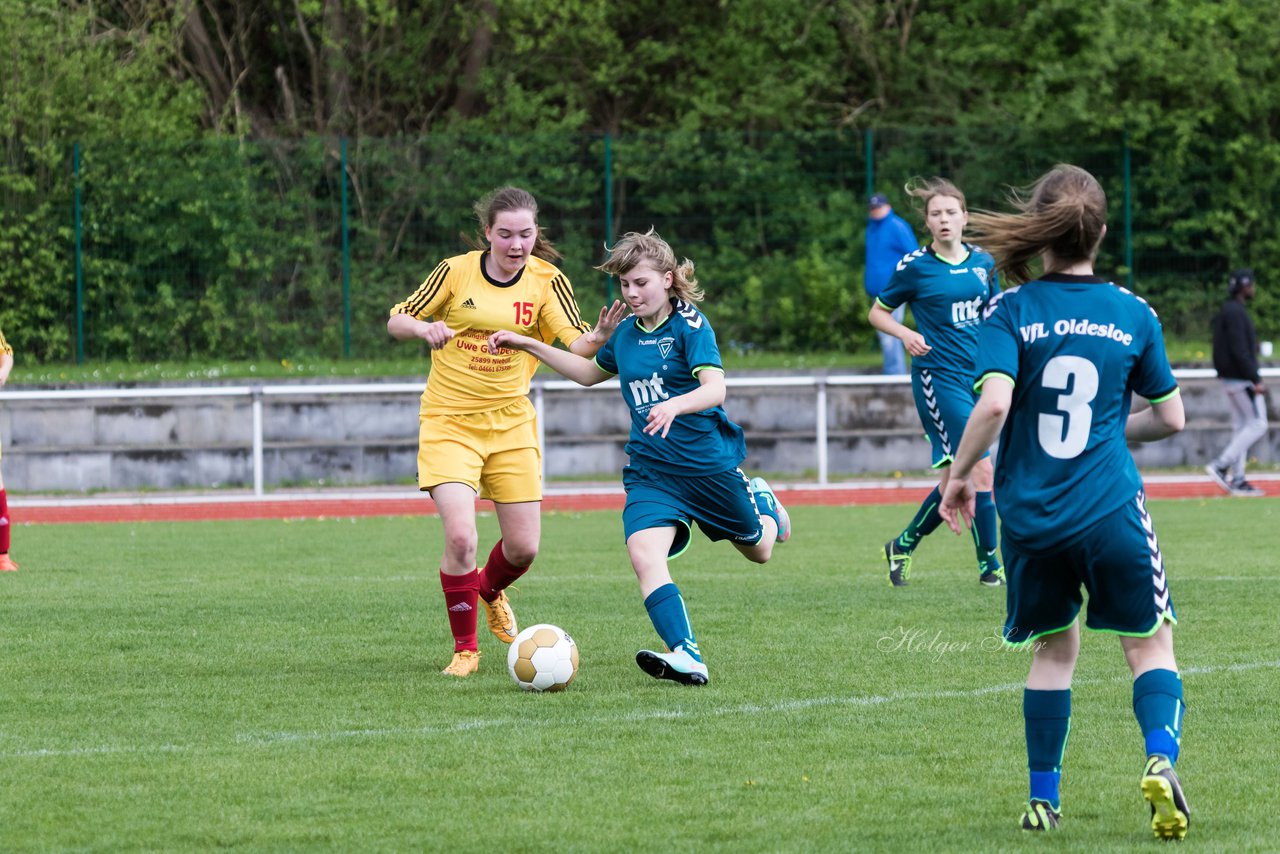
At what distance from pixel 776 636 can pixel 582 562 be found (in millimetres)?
3527

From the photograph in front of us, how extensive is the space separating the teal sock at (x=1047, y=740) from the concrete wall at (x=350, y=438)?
44.2 ft

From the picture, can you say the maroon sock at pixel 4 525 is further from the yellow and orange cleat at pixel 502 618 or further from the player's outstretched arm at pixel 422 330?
the player's outstretched arm at pixel 422 330

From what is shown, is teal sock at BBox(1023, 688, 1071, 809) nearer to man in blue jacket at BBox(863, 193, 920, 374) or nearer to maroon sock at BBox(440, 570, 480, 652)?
maroon sock at BBox(440, 570, 480, 652)

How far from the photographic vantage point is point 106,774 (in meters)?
5.47

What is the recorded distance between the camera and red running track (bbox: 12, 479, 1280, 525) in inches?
615

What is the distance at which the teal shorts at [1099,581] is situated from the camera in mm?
4613

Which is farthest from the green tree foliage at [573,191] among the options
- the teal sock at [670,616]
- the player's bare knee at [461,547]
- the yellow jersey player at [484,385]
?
the teal sock at [670,616]

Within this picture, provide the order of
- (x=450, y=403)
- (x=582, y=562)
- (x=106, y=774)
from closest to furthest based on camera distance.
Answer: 1. (x=106, y=774)
2. (x=450, y=403)
3. (x=582, y=562)

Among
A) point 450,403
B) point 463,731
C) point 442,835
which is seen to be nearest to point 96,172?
point 450,403

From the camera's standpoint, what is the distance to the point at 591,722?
6238mm

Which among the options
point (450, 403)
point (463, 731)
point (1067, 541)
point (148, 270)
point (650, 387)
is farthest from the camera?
point (148, 270)

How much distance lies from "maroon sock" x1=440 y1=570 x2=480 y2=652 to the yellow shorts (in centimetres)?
40

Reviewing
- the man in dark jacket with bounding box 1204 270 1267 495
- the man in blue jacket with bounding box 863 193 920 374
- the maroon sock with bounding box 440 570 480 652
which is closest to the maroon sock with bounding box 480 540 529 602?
the maroon sock with bounding box 440 570 480 652

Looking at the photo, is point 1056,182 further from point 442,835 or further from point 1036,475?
point 442,835
